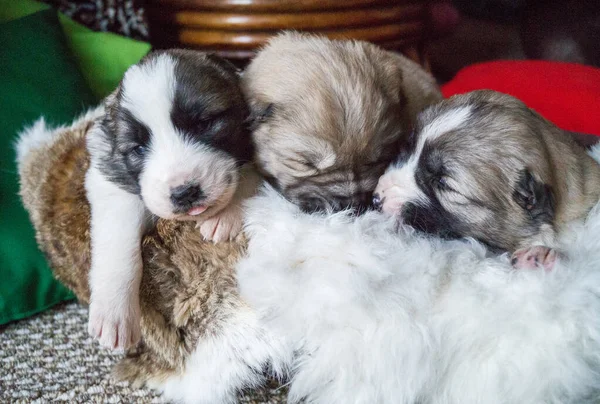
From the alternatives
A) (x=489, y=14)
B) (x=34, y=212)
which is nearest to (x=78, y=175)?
(x=34, y=212)

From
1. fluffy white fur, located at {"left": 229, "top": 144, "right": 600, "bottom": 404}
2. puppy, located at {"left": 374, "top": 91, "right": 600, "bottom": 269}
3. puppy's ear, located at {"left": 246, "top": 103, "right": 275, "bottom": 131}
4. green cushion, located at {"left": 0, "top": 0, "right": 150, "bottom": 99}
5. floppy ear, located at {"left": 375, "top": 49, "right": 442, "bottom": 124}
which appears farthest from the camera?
green cushion, located at {"left": 0, "top": 0, "right": 150, "bottom": 99}

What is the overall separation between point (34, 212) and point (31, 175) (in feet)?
0.51

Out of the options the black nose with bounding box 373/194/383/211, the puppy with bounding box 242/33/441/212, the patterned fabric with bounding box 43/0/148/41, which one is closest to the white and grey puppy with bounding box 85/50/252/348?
the puppy with bounding box 242/33/441/212

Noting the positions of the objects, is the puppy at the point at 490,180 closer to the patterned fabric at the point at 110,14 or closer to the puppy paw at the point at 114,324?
the puppy paw at the point at 114,324

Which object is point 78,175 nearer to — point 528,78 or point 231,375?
point 231,375

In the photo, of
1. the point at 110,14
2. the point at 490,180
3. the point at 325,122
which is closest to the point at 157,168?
the point at 325,122

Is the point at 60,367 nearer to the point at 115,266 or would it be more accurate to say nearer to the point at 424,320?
the point at 115,266

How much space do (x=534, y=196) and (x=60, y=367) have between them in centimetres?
152

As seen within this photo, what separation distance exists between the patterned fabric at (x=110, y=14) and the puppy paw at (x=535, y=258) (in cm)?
228

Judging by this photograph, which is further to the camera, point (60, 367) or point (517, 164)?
point (60, 367)

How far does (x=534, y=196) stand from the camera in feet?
5.06

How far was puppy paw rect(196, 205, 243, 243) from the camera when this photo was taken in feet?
5.28

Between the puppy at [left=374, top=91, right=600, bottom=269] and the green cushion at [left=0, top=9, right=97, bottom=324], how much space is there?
131cm

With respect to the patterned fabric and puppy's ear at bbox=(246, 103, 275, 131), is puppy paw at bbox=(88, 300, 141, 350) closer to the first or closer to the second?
puppy's ear at bbox=(246, 103, 275, 131)
